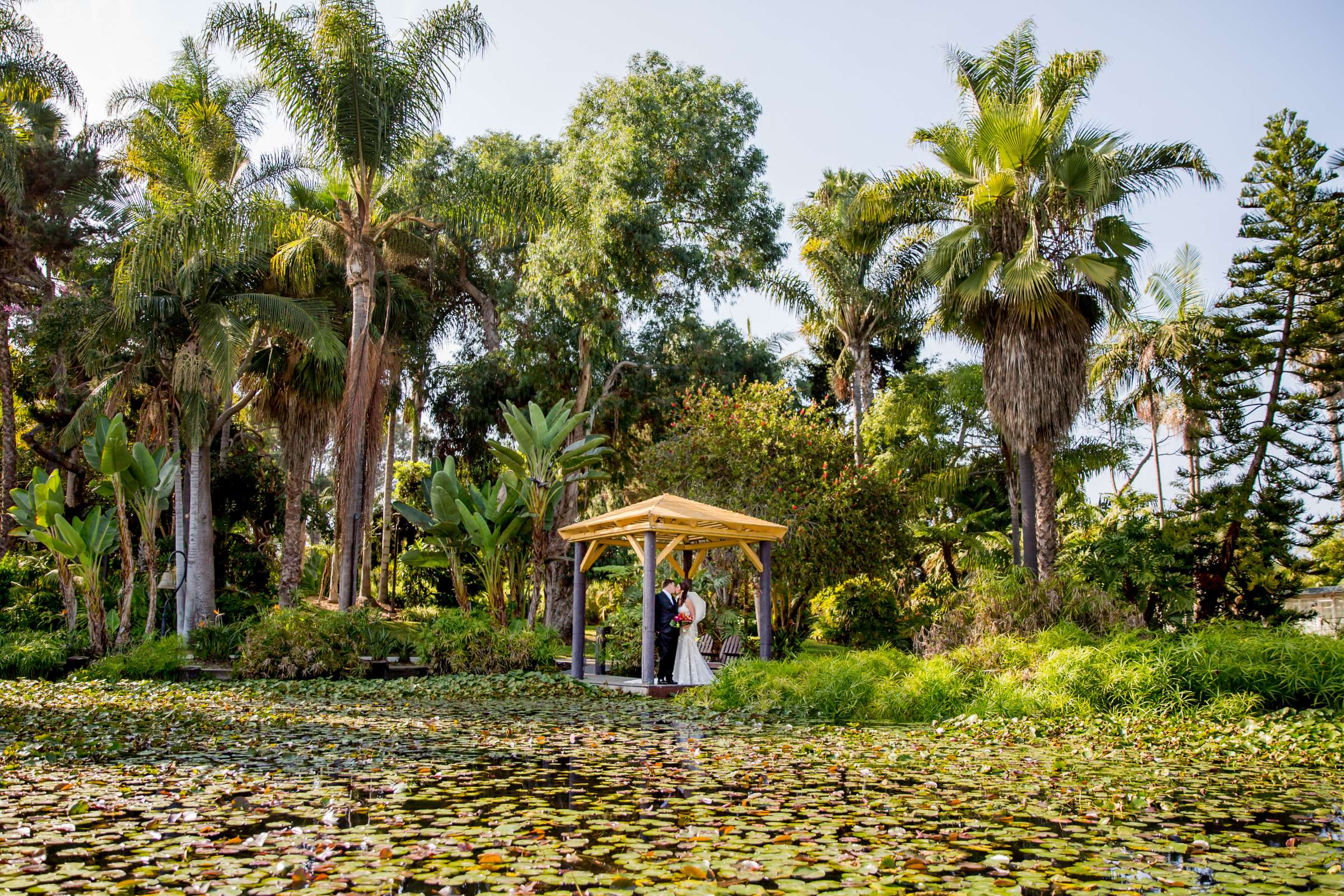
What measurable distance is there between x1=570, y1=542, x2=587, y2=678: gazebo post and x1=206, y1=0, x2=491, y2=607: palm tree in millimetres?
3811

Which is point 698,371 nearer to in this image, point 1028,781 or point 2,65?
Answer: point 2,65

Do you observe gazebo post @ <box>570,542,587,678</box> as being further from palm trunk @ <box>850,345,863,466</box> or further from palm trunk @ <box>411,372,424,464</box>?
palm trunk @ <box>411,372,424,464</box>

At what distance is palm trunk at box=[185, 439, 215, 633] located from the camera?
18125mm

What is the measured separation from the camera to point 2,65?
710 inches

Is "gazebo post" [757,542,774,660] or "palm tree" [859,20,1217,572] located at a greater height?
"palm tree" [859,20,1217,572]

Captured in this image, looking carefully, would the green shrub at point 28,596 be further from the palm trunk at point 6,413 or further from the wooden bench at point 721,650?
the wooden bench at point 721,650

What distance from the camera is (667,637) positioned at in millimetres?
13227

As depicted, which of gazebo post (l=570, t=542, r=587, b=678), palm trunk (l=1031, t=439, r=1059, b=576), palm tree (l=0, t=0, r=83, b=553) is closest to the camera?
gazebo post (l=570, t=542, r=587, b=678)

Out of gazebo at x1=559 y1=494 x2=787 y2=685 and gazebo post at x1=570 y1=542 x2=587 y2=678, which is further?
gazebo post at x1=570 y1=542 x2=587 y2=678

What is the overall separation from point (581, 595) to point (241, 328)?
8516mm

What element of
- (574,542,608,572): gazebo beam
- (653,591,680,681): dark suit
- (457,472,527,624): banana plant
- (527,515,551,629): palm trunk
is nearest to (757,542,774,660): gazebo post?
(653,591,680,681): dark suit

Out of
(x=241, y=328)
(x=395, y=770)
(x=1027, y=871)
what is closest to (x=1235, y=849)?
(x=1027, y=871)

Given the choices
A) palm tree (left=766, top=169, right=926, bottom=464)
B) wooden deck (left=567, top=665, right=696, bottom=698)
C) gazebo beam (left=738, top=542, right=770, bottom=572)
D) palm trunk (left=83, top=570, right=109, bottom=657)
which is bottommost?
wooden deck (left=567, top=665, right=696, bottom=698)

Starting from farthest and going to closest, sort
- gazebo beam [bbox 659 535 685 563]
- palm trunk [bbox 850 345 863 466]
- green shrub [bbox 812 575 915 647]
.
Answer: palm trunk [bbox 850 345 863 466] → green shrub [bbox 812 575 915 647] → gazebo beam [bbox 659 535 685 563]
